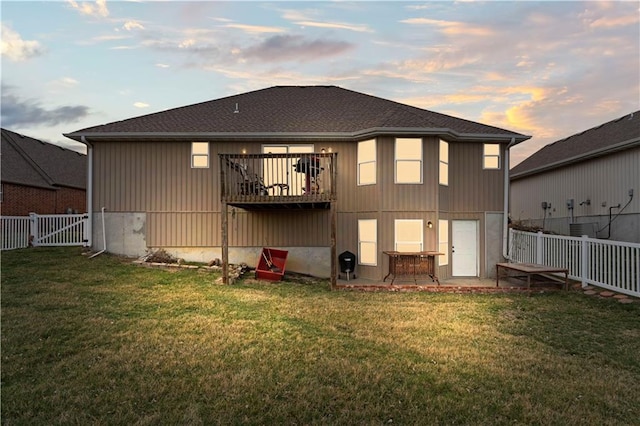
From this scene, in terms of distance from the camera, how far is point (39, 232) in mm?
13562

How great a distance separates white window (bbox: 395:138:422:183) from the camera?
11.3 m

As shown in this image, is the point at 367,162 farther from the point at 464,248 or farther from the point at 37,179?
the point at 37,179

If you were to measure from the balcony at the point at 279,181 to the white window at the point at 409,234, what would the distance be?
2.35 meters

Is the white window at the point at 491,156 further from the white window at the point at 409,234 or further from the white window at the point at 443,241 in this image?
the white window at the point at 409,234

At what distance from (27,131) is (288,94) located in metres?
20.3

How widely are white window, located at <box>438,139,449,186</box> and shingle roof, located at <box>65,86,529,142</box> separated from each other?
0.48 metres

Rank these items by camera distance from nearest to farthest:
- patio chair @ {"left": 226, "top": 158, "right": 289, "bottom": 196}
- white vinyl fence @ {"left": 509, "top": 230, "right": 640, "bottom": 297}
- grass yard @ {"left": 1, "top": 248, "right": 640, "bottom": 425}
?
1. grass yard @ {"left": 1, "top": 248, "right": 640, "bottom": 425}
2. white vinyl fence @ {"left": 509, "top": 230, "right": 640, "bottom": 297}
3. patio chair @ {"left": 226, "top": 158, "right": 289, "bottom": 196}

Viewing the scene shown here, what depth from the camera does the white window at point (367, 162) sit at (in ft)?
37.6

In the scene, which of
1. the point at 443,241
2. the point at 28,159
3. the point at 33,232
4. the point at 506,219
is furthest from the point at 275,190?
the point at 28,159

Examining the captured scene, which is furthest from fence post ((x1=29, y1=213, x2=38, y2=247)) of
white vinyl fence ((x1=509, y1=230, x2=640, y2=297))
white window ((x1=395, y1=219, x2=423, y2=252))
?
white vinyl fence ((x1=509, y1=230, x2=640, y2=297))

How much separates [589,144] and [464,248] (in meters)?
8.15

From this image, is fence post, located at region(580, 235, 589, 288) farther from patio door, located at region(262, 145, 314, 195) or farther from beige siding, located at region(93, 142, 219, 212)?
beige siding, located at region(93, 142, 219, 212)

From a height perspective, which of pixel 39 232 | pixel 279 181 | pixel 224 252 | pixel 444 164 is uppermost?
pixel 444 164

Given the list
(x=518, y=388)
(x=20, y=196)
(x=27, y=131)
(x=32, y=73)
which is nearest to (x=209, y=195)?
(x=32, y=73)
